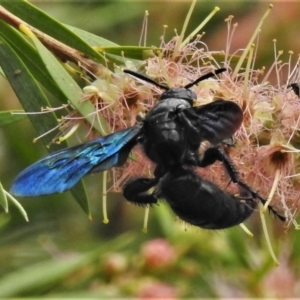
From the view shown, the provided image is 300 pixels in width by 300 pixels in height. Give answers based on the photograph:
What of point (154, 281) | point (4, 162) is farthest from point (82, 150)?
point (4, 162)

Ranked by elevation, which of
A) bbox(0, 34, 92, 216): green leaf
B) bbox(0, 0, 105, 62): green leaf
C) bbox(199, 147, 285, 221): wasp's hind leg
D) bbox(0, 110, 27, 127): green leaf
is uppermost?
bbox(0, 0, 105, 62): green leaf

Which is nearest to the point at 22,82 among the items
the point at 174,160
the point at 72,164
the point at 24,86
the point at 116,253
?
the point at 24,86

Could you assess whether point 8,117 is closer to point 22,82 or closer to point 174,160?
point 22,82

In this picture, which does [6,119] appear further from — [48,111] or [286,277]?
[286,277]

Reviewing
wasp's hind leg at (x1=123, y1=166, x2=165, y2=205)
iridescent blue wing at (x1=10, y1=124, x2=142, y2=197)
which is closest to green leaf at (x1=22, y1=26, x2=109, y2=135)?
iridescent blue wing at (x1=10, y1=124, x2=142, y2=197)

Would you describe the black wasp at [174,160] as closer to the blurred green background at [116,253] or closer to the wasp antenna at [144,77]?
the wasp antenna at [144,77]

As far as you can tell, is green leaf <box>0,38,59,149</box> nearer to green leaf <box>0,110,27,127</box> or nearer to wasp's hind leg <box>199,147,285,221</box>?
green leaf <box>0,110,27,127</box>
